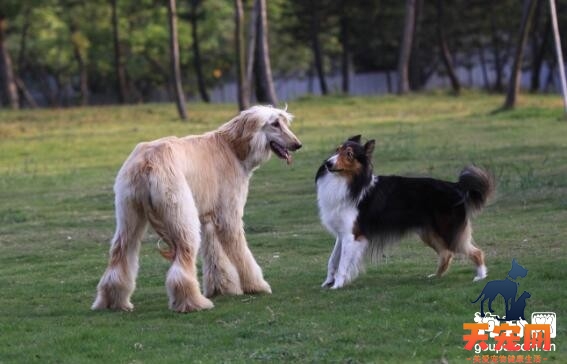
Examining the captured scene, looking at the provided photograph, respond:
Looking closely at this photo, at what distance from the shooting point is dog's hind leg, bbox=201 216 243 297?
11.7 metres

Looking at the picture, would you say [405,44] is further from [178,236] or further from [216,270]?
[178,236]

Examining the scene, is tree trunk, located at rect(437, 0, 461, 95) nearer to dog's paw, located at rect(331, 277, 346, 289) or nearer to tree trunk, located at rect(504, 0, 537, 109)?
tree trunk, located at rect(504, 0, 537, 109)

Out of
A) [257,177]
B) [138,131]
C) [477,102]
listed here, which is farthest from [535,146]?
[477,102]

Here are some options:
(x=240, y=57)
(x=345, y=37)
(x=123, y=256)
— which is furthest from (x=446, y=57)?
(x=123, y=256)

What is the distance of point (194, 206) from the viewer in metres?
11.0

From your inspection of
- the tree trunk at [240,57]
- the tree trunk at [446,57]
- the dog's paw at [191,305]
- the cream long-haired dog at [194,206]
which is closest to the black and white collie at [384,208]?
the cream long-haired dog at [194,206]

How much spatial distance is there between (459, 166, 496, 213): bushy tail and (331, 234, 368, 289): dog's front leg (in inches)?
46.9

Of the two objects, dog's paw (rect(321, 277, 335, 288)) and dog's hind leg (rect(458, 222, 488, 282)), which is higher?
dog's hind leg (rect(458, 222, 488, 282))

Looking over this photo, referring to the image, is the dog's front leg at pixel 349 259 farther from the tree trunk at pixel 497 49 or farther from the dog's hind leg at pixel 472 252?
the tree trunk at pixel 497 49

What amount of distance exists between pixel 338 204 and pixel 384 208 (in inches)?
19.0

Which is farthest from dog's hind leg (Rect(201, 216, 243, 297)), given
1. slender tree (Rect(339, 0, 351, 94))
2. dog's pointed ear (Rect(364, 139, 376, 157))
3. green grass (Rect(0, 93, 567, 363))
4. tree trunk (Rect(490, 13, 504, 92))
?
slender tree (Rect(339, 0, 351, 94))

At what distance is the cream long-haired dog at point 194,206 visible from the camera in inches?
424

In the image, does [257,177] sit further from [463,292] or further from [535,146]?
[463,292]

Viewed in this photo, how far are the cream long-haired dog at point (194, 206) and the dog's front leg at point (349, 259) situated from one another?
0.78m
